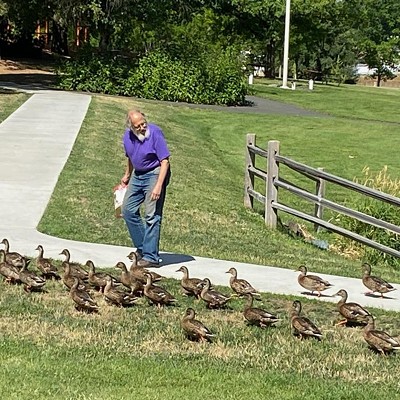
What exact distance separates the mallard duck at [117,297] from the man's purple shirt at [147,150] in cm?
175

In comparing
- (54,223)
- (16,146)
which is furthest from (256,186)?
(54,223)

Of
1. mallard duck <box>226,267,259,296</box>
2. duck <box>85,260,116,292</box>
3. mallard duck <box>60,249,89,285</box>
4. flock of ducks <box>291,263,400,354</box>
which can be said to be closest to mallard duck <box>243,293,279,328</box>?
flock of ducks <box>291,263,400,354</box>

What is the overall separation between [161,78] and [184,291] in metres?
29.0

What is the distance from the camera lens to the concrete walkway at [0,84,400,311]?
960cm

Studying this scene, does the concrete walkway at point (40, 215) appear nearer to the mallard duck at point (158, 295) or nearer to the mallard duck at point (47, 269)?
the mallard duck at point (47, 269)

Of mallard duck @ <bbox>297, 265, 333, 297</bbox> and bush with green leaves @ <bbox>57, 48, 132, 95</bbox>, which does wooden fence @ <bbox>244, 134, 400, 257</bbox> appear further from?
bush with green leaves @ <bbox>57, 48, 132, 95</bbox>

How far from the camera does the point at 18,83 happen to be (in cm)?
3819

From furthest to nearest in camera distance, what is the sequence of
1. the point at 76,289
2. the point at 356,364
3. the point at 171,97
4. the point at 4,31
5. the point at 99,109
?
the point at 4,31 < the point at 171,97 < the point at 99,109 < the point at 76,289 < the point at 356,364

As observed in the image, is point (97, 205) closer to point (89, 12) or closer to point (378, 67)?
point (89, 12)

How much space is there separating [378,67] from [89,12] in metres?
63.4

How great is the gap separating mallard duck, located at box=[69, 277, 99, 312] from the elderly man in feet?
5.31

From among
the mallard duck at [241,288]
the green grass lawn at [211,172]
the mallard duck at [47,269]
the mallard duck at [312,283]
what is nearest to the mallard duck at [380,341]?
the mallard duck at [241,288]

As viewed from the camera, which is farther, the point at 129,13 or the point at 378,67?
the point at 378,67

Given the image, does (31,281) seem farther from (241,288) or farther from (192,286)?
(241,288)
